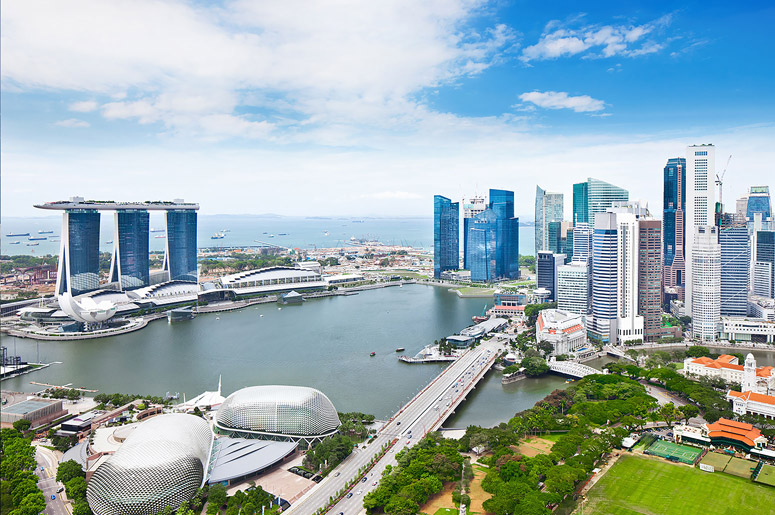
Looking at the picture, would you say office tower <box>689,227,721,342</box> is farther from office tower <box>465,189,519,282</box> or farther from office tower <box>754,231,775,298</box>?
office tower <box>465,189,519,282</box>

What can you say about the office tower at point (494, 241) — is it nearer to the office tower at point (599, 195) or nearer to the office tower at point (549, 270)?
the office tower at point (599, 195)

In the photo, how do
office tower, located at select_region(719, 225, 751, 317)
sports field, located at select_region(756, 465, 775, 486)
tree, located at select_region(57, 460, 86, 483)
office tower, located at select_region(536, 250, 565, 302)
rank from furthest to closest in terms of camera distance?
office tower, located at select_region(536, 250, 565, 302) < office tower, located at select_region(719, 225, 751, 317) < sports field, located at select_region(756, 465, 775, 486) < tree, located at select_region(57, 460, 86, 483)

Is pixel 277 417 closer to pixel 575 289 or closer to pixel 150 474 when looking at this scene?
pixel 150 474

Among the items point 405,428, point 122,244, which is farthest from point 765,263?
point 122,244

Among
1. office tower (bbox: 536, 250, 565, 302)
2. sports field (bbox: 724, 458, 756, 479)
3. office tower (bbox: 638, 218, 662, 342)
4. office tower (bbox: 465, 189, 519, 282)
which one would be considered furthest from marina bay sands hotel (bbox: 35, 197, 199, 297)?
sports field (bbox: 724, 458, 756, 479)

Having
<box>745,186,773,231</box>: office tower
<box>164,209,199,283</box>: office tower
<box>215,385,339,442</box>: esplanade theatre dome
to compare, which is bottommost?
<box>215,385,339,442</box>: esplanade theatre dome

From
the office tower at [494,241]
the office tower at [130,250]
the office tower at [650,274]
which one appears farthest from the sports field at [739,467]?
the office tower at [494,241]
